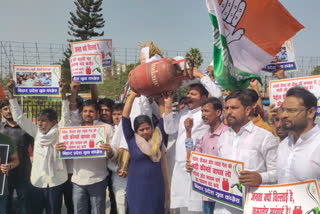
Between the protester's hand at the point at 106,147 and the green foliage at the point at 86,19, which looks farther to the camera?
the green foliage at the point at 86,19

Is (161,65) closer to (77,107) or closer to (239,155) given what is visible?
Result: (239,155)

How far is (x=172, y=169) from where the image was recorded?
411 centimetres

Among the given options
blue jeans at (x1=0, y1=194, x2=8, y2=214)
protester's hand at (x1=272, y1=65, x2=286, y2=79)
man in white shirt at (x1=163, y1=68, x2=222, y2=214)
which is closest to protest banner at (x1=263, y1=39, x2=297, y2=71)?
protester's hand at (x1=272, y1=65, x2=286, y2=79)

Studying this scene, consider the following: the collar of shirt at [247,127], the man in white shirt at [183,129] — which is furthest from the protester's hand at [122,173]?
the collar of shirt at [247,127]

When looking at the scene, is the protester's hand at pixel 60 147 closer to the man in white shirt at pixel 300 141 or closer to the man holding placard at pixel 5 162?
the man holding placard at pixel 5 162

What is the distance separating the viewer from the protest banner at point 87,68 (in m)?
4.29

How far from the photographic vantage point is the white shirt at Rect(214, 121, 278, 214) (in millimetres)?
2494

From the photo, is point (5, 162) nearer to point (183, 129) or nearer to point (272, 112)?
point (183, 129)

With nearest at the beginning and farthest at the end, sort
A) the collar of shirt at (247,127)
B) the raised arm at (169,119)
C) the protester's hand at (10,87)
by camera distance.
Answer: the collar of shirt at (247,127) < the raised arm at (169,119) < the protester's hand at (10,87)

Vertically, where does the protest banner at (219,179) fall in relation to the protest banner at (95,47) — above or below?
below

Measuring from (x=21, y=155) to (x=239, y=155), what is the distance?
2954mm

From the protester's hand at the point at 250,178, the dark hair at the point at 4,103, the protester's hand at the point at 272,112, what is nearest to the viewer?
the protester's hand at the point at 250,178

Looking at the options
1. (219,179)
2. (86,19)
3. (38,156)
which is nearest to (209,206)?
(219,179)

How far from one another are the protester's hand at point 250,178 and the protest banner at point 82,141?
184cm
